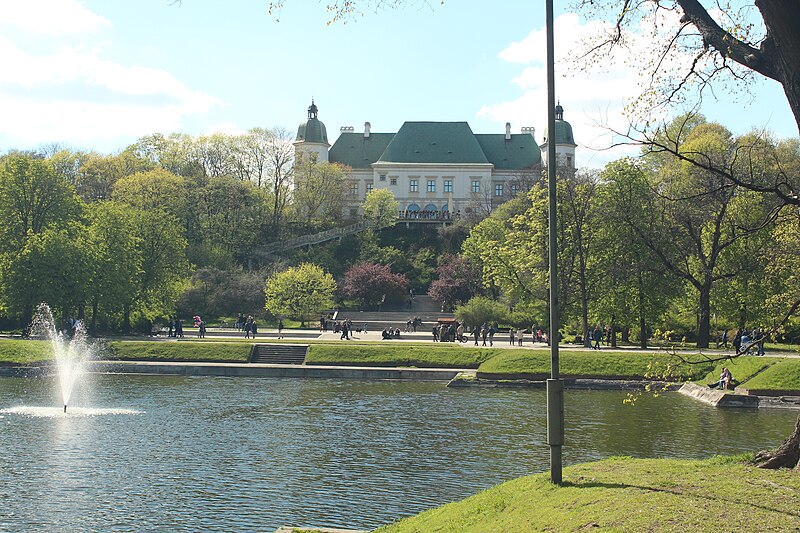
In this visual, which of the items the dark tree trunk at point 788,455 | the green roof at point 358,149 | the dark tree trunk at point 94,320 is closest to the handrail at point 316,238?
the green roof at point 358,149

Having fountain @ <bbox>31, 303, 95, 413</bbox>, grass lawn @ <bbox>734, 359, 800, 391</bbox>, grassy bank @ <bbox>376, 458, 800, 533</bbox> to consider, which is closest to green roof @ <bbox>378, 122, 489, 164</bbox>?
fountain @ <bbox>31, 303, 95, 413</bbox>

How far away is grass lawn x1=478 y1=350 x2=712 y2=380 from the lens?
40.0 m

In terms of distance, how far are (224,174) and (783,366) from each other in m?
75.9

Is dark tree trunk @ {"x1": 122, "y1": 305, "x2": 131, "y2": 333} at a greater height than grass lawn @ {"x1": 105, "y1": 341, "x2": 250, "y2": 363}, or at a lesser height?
greater

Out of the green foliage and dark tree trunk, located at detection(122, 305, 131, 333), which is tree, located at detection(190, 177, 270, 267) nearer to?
the green foliage

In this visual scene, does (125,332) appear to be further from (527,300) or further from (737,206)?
(737,206)

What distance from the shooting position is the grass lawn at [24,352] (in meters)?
43.9

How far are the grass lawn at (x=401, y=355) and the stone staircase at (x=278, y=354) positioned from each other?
741 millimetres

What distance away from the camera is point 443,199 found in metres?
121

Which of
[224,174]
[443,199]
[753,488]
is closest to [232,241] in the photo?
[224,174]

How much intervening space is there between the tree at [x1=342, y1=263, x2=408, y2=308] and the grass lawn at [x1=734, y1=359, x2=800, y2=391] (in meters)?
50.3

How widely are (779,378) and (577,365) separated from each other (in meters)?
8.83

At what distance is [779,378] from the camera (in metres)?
35.3

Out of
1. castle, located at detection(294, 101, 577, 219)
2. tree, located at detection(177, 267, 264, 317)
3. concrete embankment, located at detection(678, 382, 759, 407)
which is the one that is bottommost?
concrete embankment, located at detection(678, 382, 759, 407)
